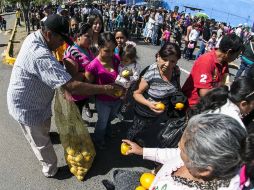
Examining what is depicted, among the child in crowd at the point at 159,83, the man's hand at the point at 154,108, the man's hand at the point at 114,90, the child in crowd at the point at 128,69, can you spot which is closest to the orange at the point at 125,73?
the child in crowd at the point at 128,69

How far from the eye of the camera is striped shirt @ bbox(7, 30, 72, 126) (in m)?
2.62

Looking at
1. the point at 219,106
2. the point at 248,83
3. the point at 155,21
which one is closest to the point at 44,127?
the point at 219,106

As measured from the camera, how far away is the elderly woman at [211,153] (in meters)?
1.34

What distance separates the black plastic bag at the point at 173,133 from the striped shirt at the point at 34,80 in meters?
1.25

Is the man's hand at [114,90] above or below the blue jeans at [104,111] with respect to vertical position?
above

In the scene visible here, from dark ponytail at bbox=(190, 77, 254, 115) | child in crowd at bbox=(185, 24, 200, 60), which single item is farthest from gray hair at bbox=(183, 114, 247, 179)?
child in crowd at bbox=(185, 24, 200, 60)

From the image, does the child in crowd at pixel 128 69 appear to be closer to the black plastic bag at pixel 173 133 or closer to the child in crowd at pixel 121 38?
the child in crowd at pixel 121 38

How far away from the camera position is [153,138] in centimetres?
473

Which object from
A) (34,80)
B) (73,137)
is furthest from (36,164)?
(34,80)

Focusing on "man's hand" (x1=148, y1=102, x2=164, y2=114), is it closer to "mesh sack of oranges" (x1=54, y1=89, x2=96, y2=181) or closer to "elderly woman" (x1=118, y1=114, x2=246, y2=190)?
"mesh sack of oranges" (x1=54, y1=89, x2=96, y2=181)

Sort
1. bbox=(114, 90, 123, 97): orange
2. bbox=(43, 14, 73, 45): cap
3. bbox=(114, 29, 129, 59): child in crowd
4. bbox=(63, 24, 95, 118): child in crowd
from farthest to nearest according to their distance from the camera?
bbox=(114, 29, 129, 59): child in crowd < bbox=(63, 24, 95, 118): child in crowd < bbox=(114, 90, 123, 97): orange < bbox=(43, 14, 73, 45): cap

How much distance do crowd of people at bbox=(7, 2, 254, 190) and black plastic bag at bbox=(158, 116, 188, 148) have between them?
189 mm

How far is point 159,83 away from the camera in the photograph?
3.27 m

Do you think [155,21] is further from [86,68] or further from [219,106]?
[219,106]
